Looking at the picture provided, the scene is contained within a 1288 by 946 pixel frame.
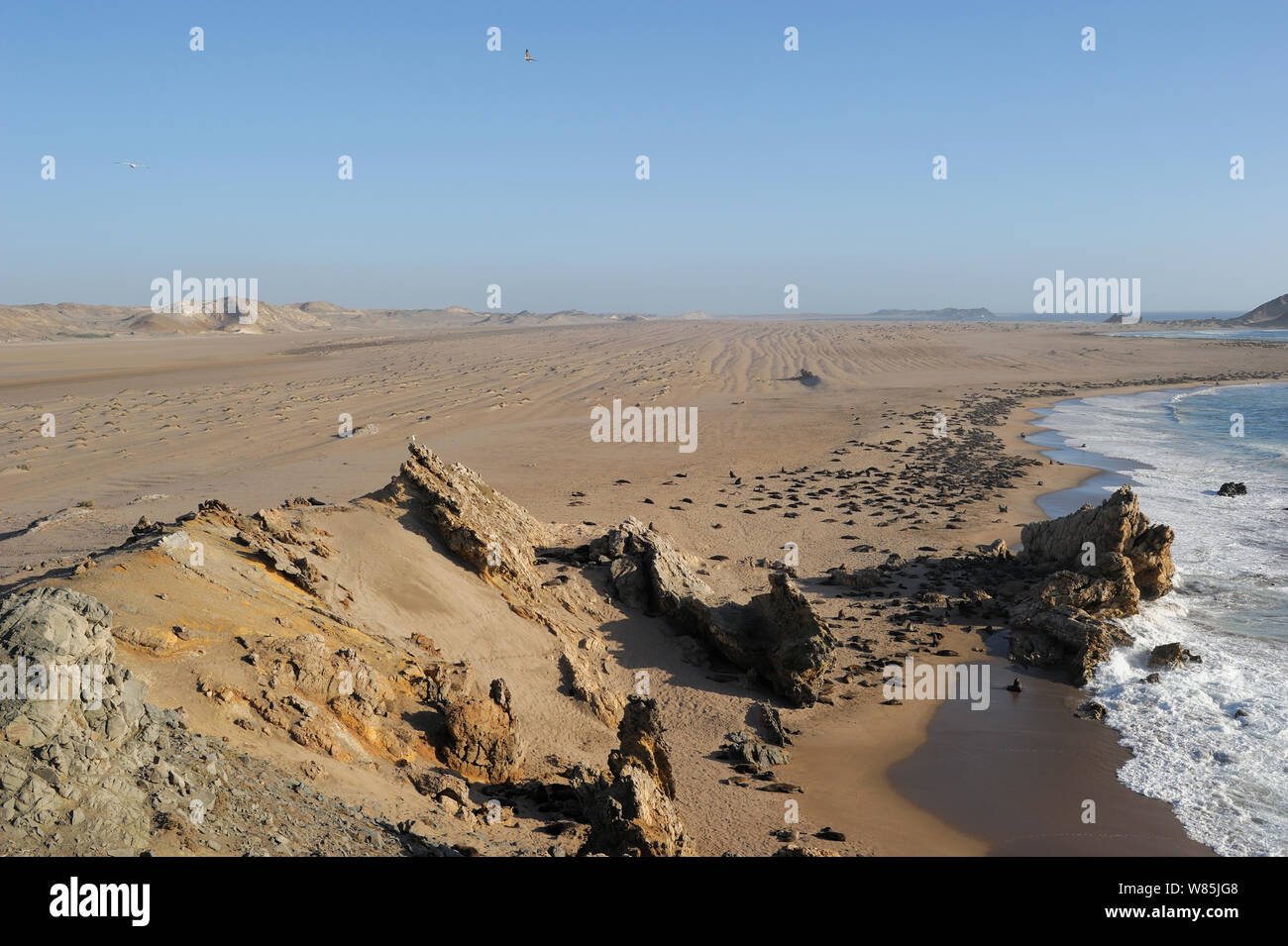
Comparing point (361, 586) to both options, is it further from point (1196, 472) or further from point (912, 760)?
point (1196, 472)

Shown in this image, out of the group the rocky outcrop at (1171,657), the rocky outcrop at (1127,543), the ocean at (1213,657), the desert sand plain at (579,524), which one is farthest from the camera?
the rocky outcrop at (1127,543)

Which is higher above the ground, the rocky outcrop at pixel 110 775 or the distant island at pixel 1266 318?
the distant island at pixel 1266 318

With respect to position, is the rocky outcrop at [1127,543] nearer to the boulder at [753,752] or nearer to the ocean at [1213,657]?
the ocean at [1213,657]

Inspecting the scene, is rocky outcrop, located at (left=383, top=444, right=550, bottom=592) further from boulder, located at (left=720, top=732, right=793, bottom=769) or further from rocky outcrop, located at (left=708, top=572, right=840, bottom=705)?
boulder, located at (left=720, top=732, right=793, bottom=769)
